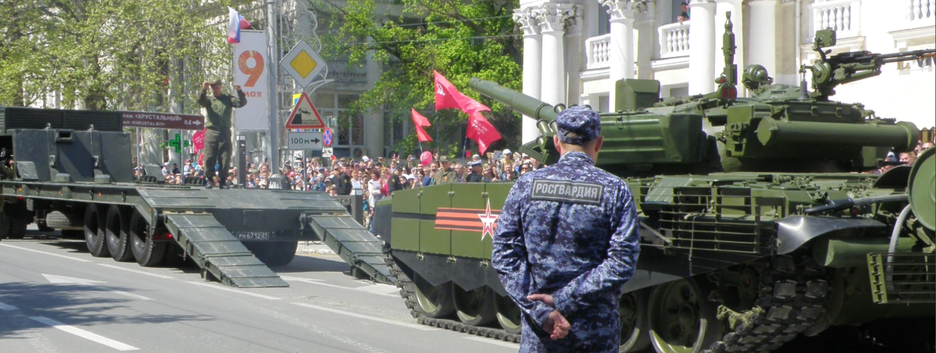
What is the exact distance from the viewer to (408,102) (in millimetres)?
37594

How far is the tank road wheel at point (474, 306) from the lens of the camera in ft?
36.5

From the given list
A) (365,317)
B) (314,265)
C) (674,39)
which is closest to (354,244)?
(314,265)

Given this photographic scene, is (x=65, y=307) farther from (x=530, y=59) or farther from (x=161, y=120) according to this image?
(x=530, y=59)

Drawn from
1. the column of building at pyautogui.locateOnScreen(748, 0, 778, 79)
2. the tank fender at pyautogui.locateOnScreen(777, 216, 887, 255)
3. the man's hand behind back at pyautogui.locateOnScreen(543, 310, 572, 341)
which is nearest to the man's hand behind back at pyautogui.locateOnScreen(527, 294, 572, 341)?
the man's hand behind back at pyautogui.locateOnScreen(543, 310, 572, 341)

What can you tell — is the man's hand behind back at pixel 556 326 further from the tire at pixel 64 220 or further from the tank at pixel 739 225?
the tire at pixel 64 220

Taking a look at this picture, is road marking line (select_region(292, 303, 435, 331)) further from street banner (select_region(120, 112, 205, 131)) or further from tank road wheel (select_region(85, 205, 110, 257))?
street banner (select_region(120, 112, 205, 131))

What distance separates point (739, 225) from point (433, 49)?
93.8 ft

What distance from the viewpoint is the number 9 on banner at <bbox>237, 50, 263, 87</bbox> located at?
23297mm

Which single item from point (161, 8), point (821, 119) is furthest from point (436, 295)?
point (161, 8)

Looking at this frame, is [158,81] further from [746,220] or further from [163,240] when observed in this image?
[746,220]

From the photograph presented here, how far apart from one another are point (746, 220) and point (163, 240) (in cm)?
1043

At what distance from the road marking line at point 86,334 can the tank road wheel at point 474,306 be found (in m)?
3.24

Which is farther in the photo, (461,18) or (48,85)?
(461,18)

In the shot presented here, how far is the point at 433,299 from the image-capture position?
12047mm
